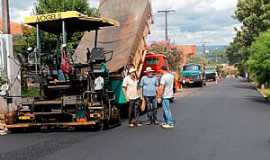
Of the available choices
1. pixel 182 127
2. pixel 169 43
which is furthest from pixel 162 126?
pixel 169 43

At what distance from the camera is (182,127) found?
15.0 metres

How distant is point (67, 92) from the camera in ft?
49.2

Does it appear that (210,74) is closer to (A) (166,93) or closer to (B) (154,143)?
(A) (166,93)

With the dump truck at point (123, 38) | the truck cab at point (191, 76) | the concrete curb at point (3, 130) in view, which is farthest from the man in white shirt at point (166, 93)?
the truck cab at point (191, 76)

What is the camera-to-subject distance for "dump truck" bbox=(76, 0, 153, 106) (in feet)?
56.4

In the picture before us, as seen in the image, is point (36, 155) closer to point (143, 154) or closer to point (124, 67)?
point (143, 154)

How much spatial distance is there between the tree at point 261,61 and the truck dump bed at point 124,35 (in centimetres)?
761

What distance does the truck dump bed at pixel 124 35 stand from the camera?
17.6 meters

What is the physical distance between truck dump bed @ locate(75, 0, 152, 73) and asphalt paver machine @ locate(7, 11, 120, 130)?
138 cm

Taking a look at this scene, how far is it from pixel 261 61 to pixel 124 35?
9747 millimetres

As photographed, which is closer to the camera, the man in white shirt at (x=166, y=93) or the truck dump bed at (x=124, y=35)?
the man in white shirt at (x=166, y=93)

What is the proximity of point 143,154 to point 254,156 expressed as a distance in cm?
198

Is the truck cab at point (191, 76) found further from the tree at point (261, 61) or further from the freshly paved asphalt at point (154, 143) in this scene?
the freshly paved asphalt at point (154, 143)

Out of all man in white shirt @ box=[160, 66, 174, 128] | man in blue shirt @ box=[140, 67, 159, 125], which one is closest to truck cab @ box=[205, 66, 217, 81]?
man in blue shirt @ box=[140, 67, 159, 125]
